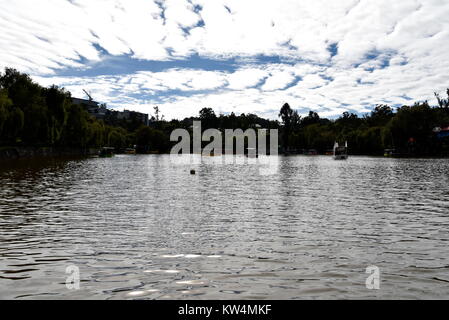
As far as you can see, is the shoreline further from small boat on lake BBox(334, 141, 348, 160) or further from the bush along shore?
small boat on lake BBox(334, 141, 348, 160)

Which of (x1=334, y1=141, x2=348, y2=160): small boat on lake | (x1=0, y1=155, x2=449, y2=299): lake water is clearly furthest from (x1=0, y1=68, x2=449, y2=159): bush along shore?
→ (x1=0, y1=155, x2=449, y2=299): lake water

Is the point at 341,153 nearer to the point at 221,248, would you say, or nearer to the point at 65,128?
the point at 65,128

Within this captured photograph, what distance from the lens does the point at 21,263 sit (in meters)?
9.49

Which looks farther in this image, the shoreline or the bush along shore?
the bush along shore

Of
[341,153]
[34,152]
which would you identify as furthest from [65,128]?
[341,153]

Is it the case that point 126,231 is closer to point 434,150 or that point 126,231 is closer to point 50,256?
point 50,256

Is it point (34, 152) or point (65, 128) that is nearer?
point (34, 152)

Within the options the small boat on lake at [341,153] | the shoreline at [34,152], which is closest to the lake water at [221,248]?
the shoreline at [34,152]

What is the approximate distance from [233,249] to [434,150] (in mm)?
137259

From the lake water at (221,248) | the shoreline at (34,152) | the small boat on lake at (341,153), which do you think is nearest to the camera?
the lake water at (221,248)

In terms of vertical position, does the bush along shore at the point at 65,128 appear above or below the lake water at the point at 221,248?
above

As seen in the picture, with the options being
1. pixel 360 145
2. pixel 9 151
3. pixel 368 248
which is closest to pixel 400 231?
pixel 368 248

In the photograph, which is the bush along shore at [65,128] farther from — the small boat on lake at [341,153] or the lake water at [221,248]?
the lake water at [221,248]
